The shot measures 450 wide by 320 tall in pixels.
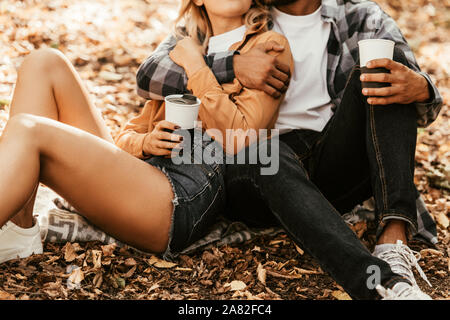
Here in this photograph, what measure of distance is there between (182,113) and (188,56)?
2.18 feet

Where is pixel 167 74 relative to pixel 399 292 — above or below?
above

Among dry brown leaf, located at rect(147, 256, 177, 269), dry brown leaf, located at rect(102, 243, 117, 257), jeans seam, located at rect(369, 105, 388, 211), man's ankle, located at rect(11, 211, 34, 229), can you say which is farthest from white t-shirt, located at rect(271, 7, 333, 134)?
man's ankle, located at rect(11, 211, 34, 229)

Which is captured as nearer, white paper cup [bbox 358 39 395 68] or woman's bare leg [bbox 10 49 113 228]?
white paper cup [bbox 358 39 395 68]

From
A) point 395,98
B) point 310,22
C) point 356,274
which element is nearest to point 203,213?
point 356,274

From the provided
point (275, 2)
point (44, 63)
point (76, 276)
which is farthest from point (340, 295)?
point (44, 63)

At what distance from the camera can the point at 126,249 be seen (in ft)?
8.80

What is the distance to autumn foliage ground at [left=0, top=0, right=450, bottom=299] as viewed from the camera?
2.40 m

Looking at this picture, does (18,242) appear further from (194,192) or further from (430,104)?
(430,104)

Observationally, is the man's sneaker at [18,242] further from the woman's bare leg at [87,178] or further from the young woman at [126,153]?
the woman's bare leg at [87,178]

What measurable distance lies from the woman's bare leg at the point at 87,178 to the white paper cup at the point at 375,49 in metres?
1.08

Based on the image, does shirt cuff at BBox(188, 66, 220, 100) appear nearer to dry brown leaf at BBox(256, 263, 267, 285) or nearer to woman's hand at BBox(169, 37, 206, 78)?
woman's hand at BBox(169, 37, 206, 78)

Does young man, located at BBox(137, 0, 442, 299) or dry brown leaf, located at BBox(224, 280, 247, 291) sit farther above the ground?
young man, located at BBox(137, 0, 442, 299)

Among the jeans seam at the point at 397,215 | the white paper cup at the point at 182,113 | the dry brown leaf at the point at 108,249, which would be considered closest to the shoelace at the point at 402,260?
the jeans seam at the point at 397,215

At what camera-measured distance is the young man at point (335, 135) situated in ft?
7.18
